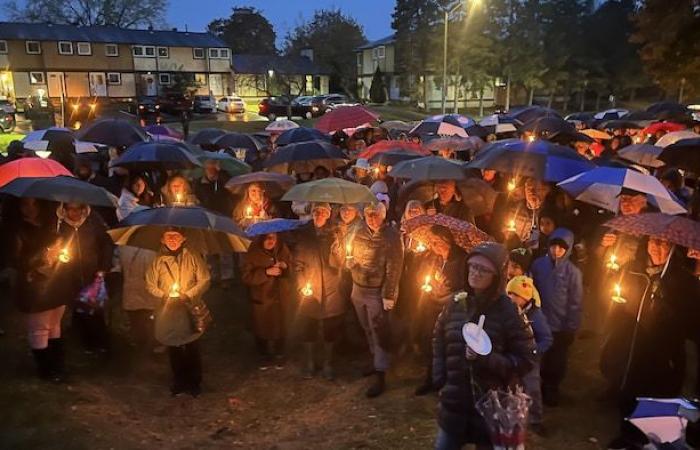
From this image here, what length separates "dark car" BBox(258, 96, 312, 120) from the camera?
4006 cm

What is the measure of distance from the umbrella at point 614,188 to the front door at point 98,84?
2257 inches

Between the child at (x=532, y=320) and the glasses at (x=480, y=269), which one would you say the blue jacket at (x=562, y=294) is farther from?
the glasses at (x=480, y=269)

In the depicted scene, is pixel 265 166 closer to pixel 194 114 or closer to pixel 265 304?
pixel 265 304

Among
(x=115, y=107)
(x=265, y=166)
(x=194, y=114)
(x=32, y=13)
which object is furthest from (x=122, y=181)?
(x=32, y=13)

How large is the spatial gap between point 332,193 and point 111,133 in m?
5.11

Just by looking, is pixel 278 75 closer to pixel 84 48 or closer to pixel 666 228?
pixel 84 48

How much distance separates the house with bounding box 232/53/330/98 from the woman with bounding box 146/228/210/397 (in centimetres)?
3689

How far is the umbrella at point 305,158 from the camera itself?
9.66 meters

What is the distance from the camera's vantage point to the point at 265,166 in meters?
10.0

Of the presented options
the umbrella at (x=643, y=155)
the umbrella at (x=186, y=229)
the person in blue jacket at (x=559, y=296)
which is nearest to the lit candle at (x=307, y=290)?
the umbrella at (x=186, y=229)

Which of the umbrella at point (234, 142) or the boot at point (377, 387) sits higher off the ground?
the umbrella at point (234, 142)

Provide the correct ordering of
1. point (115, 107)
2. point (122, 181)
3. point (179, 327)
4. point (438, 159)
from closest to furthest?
point (179, 327), point (438, 159), point (122, 181), point (115, 107)

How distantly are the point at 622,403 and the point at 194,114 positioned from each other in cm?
4134

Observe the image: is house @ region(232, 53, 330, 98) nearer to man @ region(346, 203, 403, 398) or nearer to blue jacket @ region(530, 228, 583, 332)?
man @ region(346, 203, 403, 398)
